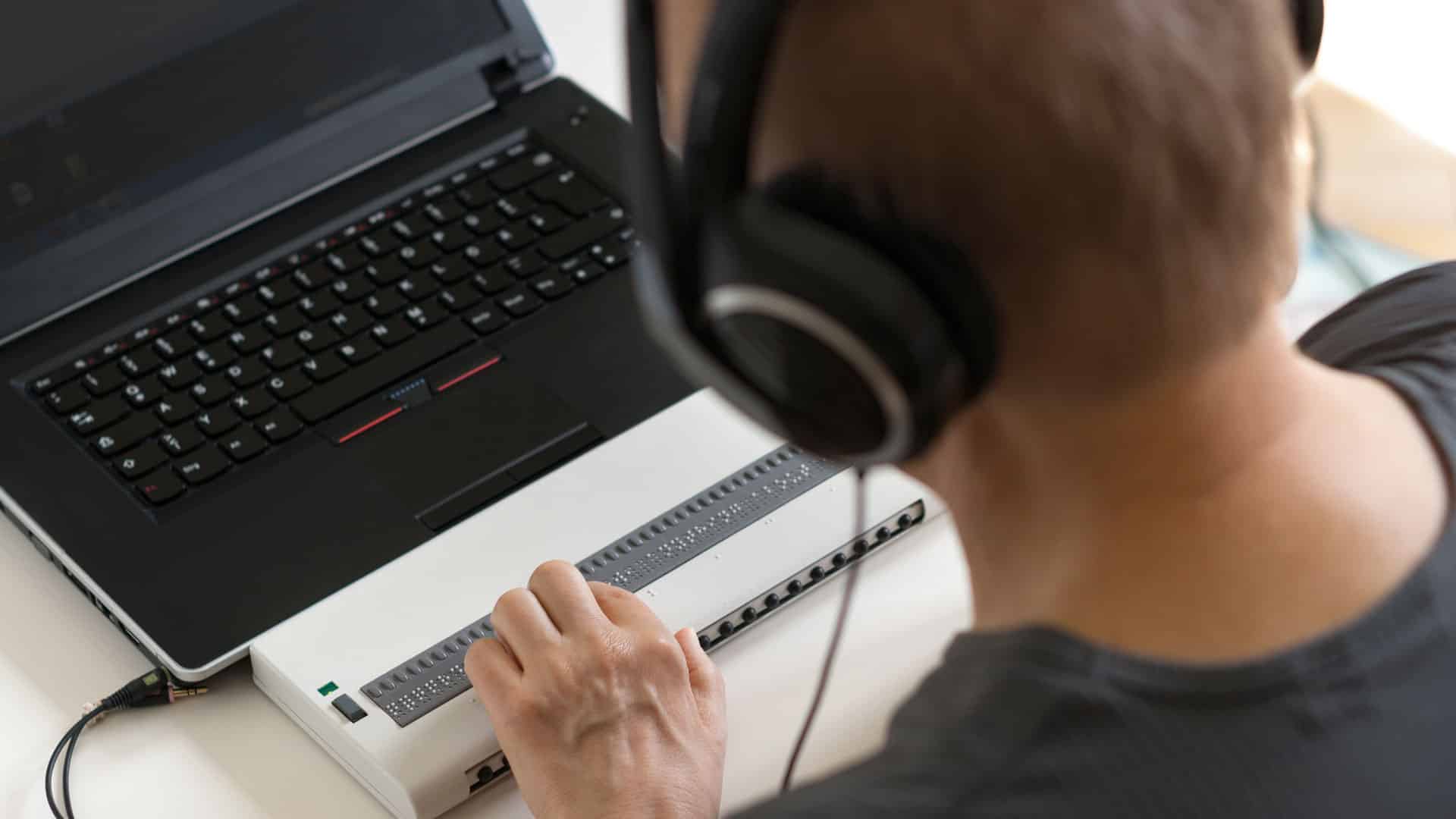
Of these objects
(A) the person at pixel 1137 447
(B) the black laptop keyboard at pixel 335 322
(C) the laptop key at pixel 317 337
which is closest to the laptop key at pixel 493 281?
(B) the black laptop keyboard at pixel 335 322

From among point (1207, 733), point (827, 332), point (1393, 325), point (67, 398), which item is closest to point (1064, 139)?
point (827, 332)

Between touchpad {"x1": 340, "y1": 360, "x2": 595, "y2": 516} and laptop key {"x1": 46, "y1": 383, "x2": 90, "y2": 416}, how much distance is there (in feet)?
0.57

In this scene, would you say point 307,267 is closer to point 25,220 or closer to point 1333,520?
point 25,220

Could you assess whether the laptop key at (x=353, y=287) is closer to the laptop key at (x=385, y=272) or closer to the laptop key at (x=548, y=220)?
the laptop key at (x=385, y=272)

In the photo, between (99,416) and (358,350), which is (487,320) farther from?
(99,416)

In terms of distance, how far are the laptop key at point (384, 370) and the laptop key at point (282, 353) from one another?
0.03 m

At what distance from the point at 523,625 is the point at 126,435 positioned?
0.31 meters

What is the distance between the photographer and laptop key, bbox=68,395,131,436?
0.99 metres

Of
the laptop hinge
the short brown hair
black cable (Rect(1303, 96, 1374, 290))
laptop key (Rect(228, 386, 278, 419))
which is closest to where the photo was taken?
the short brown hair

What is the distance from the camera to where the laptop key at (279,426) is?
99cm

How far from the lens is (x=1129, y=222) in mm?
494

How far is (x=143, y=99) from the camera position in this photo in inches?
42.4

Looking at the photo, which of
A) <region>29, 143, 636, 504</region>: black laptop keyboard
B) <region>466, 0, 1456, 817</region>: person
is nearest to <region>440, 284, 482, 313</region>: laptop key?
<region>29, 143, 636, 504</region>: black laptop keyboard

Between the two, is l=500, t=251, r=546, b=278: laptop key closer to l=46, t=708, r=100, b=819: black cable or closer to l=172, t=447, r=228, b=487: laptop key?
l=172, t=447, r=228, b=487: laptop key
